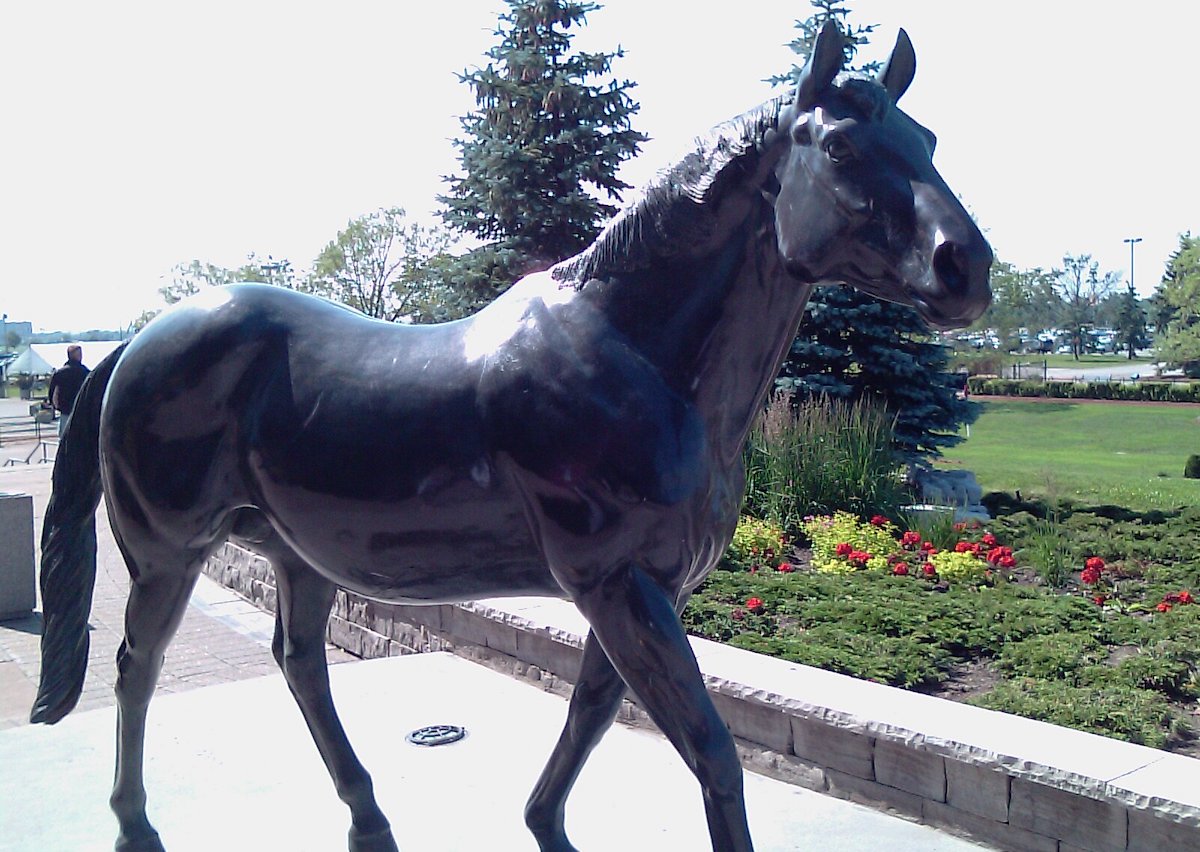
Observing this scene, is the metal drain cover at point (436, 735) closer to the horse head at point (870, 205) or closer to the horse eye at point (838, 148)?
the horse head at point (870, 205)

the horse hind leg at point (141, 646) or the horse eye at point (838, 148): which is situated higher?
the horse eye at point (838, 148)

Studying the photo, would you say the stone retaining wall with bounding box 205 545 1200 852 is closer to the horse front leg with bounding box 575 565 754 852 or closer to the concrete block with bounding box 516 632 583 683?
the concrete block with bounding box 516 632 583 683

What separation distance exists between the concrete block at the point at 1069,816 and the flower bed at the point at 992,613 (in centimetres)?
83

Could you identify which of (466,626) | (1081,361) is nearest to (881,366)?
(466,626)

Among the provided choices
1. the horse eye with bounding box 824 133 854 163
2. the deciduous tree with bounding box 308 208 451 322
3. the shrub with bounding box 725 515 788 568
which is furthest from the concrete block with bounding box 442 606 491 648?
the deciduous tree with bounding box 308 208 451 322

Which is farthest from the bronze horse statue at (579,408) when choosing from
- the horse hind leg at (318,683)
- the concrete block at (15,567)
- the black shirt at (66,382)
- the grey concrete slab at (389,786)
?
the black shirt at (66,382)

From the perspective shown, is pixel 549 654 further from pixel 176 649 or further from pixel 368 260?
Result: pixel 368 260

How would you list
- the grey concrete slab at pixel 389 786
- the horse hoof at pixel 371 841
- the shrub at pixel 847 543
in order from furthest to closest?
the shrub at pixel 847 543 < the grey concrete slab at pixel 389 786 < the horse hoof at pixel 371 841

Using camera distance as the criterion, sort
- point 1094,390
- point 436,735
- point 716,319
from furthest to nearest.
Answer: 1. point 1094,390
2. point 436,735
3. point 716,319

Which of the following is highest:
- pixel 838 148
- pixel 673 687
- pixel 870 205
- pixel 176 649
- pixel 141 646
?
pixel 838 148

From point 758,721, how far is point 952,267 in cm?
276

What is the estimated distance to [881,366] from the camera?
38.7 ft

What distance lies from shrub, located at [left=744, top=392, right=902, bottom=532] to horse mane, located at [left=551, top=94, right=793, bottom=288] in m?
6.32

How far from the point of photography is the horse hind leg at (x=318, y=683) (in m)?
3.15
